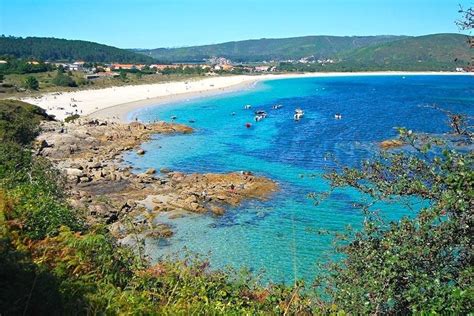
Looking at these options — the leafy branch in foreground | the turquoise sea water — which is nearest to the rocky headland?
the turquoise sea water

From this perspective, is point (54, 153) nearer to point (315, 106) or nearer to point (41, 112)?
point (41, 112)

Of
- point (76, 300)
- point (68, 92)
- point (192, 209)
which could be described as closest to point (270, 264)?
point (192, 209)

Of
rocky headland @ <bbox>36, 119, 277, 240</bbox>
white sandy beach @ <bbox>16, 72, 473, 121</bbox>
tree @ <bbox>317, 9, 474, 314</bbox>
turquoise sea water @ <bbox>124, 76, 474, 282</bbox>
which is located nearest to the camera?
tree @ <bbox>317, 9, 474, 314</bbox>

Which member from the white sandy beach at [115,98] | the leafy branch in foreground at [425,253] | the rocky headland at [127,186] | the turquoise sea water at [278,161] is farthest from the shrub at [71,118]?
the leafy branch in foreground at [425,253]

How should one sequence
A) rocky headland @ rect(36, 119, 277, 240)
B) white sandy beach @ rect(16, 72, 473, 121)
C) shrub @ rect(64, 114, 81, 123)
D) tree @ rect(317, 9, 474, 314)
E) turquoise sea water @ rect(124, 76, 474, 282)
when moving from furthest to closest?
white sandy beach @ rect(16, 72, 473, 121), shrub @ rect(64, 114, 81, 123), rocky headland @ rect(36, 119, 277, 240), turquoise sea water @ rect(124, 76, 474, 282), tree @ rect(317, 9, 474, 314)

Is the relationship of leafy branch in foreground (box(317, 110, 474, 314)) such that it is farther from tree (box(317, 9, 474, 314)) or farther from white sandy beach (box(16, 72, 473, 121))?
white sandy beach (box(16, 72, 473, 121))

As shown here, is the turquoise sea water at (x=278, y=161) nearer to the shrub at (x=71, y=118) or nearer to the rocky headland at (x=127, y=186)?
the rocky headland at (x=127, y=186)
